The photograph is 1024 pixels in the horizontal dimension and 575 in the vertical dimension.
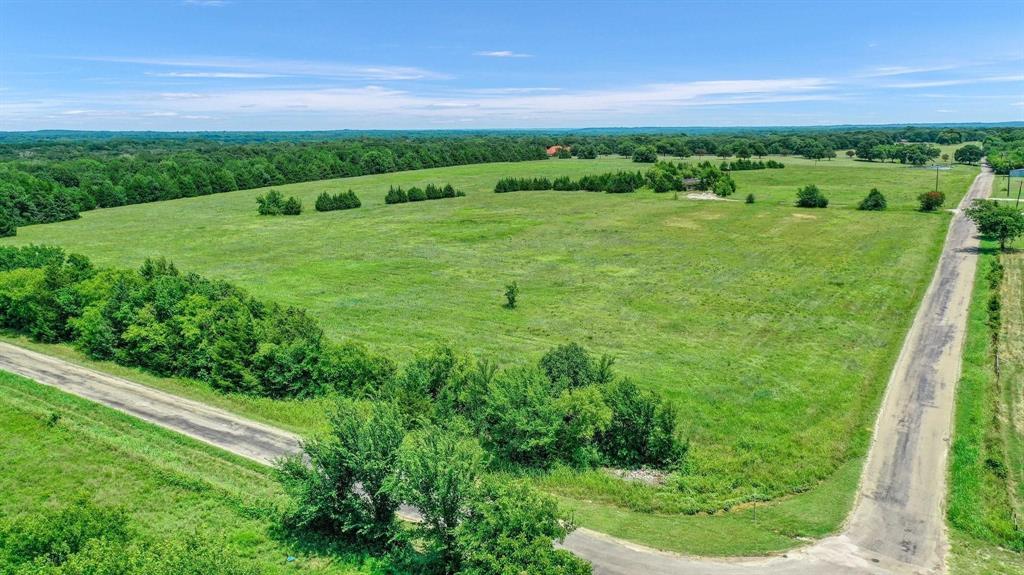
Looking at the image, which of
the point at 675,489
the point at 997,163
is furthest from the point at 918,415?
the point at 997,163

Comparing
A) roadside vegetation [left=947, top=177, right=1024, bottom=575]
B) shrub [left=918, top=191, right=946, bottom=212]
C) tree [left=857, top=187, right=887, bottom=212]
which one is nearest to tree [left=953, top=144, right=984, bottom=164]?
shrub [left=918, top=191, right=946, bottom=212]

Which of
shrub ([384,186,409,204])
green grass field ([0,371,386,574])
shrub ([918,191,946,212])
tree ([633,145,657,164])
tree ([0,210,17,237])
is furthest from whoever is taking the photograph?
tree ([633,145,657,164])

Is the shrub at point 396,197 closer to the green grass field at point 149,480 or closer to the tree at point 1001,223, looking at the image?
the green grass field at point 149,480

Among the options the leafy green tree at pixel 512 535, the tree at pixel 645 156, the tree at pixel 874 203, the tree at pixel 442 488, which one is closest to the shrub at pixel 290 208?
the tree at pixel 442 488

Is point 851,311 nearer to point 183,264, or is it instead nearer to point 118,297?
point 118,297

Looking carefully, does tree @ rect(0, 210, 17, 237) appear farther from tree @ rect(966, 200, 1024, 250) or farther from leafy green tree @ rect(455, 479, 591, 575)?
tree @ rect(966, 200, 1024, 250)

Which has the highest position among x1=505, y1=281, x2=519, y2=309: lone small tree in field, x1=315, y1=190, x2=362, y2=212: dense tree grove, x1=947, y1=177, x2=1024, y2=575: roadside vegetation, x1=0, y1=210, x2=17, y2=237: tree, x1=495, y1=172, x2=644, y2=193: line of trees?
x1=495, y1=172, x2=644, y2=193: line of trees
